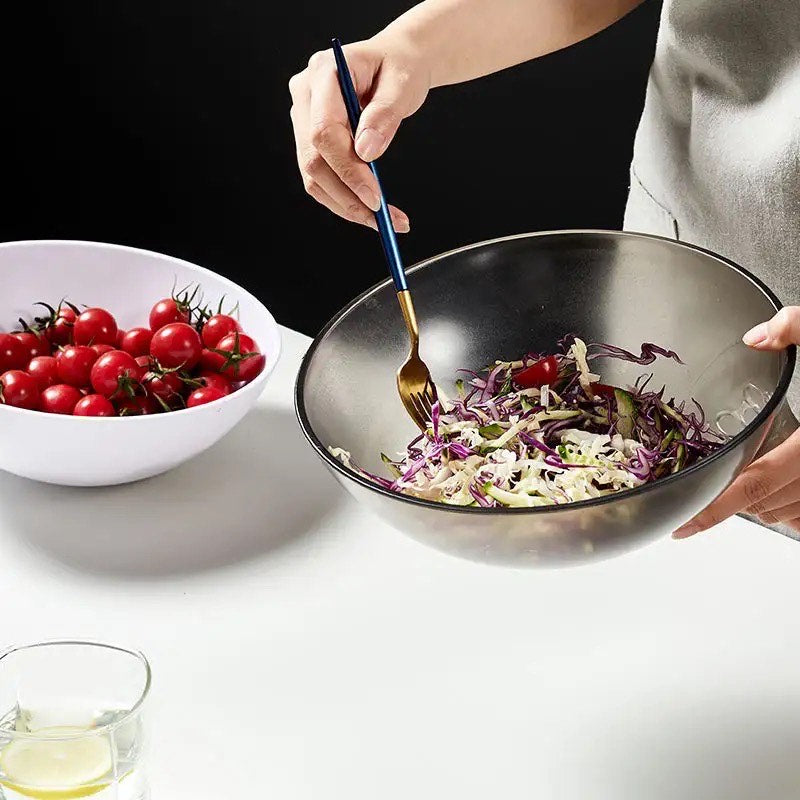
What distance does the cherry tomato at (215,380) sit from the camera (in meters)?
1.22

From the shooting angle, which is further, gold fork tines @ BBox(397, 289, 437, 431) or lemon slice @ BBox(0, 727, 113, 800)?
gold fork tines @ BBox(397, 289, 437, 431)

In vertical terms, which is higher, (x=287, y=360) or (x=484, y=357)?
(x=484, y=357)

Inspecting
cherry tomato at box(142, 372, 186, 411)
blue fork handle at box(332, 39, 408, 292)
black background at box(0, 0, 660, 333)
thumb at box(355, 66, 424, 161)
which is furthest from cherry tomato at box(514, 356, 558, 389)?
black background at box(0, 0, 660, 333)

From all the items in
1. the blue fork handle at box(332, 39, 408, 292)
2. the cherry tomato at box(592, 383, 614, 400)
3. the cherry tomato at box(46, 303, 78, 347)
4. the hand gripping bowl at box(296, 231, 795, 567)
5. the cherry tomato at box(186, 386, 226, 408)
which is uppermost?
the blue fork handle at box(332, 39, 408, 292)

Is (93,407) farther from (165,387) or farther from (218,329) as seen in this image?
(218,329)

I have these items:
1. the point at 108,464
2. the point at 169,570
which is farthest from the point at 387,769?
the point at 108,464

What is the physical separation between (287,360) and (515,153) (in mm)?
1430

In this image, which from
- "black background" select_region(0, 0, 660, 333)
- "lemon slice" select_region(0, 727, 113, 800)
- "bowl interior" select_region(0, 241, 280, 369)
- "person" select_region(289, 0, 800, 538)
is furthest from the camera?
"black background" select_region(0, 0, 660, 333)

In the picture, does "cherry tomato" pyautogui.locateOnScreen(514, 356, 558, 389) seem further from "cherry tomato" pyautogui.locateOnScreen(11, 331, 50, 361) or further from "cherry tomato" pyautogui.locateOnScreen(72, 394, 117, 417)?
"cherry tomato" pyautogui.locateOnScreen(11, 331, 50, 361)

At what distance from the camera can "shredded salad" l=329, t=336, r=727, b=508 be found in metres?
0.92

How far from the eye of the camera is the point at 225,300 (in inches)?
54.2

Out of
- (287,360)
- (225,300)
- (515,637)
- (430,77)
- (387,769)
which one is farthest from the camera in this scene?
(287,360)

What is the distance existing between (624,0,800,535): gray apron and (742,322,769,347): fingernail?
43cm

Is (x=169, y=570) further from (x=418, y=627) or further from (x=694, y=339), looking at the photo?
(x=694, y=339)
